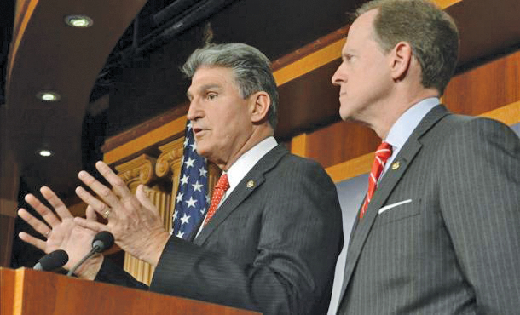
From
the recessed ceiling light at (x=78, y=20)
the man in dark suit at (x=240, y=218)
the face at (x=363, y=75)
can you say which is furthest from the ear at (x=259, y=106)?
the recessed ceiling light at (x=78, y=20)

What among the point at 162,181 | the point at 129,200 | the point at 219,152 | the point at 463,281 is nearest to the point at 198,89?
the point at 219,152

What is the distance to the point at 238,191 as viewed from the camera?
2.52 meters

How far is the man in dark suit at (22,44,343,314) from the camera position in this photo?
Answer: 6.88 ft

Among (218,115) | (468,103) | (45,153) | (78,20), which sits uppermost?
(78,20)

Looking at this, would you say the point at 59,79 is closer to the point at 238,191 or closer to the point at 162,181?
the point at 162,181

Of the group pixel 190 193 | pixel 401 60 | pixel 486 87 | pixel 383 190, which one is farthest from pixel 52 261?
pixel 190 193

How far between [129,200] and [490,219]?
29.7 inches

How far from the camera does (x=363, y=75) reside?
226 centimetres

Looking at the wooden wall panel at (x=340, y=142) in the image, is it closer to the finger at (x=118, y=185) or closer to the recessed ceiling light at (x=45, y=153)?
the recessed ceiling light at (x=45, y=153)

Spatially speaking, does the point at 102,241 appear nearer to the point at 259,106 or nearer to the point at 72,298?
the point at 72,298

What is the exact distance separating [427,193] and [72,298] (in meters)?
0.74

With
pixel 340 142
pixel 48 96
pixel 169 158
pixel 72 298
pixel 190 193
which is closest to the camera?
pixel 72 298

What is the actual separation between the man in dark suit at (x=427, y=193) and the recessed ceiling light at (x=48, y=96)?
192 inches

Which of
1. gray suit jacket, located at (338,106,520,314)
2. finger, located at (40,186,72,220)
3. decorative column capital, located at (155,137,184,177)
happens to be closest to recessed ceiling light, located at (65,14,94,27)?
decorative column capital, located at (155,137,184,177)
